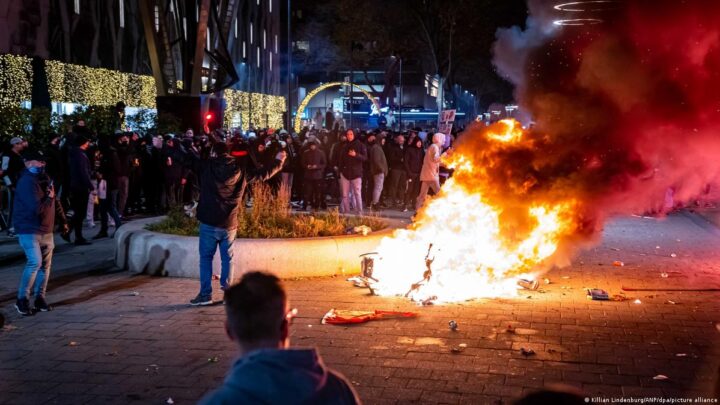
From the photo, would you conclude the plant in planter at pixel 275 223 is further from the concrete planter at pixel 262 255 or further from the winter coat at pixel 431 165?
the winter coat at pixel 431 165

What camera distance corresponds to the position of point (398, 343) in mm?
7352

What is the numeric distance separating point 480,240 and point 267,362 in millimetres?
7647

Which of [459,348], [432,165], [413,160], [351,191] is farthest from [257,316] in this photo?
[413,160]

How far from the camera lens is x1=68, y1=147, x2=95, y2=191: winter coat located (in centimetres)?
1304

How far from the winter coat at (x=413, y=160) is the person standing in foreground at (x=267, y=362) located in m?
17.0

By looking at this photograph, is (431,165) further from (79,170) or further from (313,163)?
(79,170)

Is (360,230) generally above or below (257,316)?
below

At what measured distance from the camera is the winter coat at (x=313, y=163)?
1833 cm

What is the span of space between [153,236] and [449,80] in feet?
99.9

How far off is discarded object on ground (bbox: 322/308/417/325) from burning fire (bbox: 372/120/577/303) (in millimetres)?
1074

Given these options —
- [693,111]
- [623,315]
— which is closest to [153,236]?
[623,315]

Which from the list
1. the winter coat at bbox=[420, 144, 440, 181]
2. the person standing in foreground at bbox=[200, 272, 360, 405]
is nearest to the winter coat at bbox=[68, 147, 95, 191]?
the winter coat at bbox=[420, 144, 440, 181]

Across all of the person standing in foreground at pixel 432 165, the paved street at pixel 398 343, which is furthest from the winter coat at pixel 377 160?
the paved street at pixel 398 343

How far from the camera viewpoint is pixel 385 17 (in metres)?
35.6
